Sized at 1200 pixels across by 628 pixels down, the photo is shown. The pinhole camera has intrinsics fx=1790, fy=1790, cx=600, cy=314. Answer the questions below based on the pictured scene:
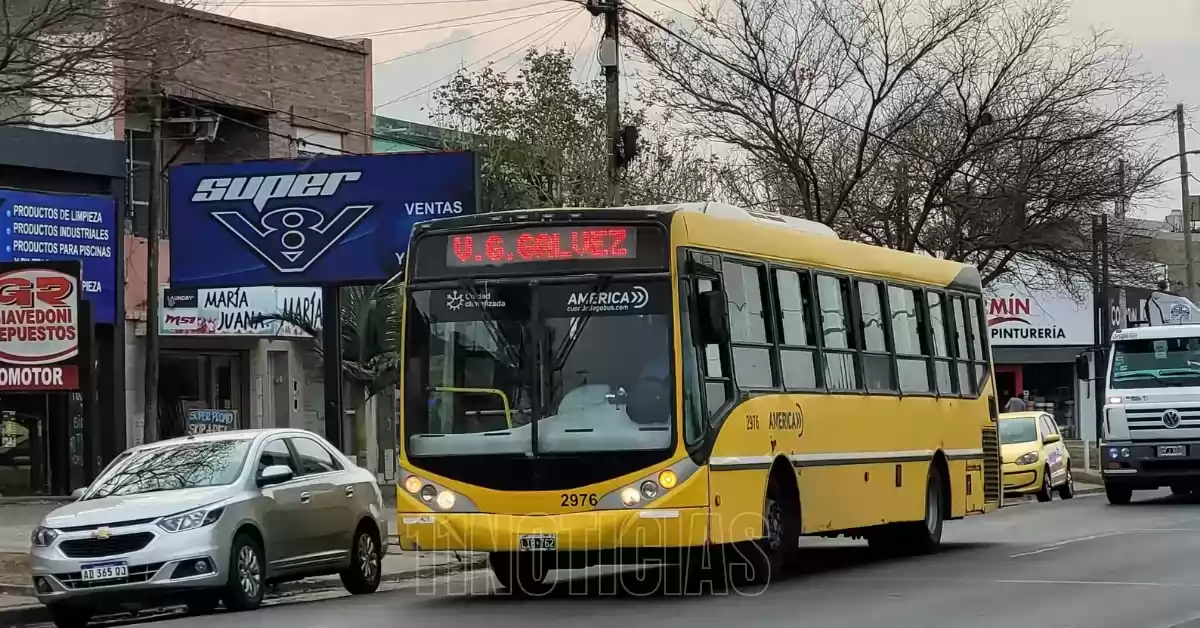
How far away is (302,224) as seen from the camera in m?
23.9

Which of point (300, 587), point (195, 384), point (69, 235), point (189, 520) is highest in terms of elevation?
point (69, 235)

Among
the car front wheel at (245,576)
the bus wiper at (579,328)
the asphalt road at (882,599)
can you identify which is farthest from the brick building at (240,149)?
the bus wiper at (579,328)

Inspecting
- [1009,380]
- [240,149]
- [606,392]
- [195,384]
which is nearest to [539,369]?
[606,392]

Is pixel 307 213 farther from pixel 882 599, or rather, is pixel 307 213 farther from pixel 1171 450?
pixel 1171 450

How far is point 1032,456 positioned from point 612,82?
11227mm

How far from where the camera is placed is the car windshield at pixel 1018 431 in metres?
31.7

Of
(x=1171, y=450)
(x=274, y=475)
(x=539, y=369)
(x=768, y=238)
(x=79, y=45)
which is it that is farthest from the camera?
(x=1171, y=450)

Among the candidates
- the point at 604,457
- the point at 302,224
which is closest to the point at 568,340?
the point at 604,457

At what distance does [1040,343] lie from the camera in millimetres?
57250

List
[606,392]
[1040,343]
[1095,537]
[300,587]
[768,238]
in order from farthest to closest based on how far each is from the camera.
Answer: [1040,343] → [1095,537] → [300,587] → [768,238] → [606,392]

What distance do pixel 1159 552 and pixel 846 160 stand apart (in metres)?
19.0

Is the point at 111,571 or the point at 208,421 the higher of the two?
the point at 208,421

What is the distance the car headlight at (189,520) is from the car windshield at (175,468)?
24.6 inches

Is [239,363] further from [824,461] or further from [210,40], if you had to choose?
[824,461]
